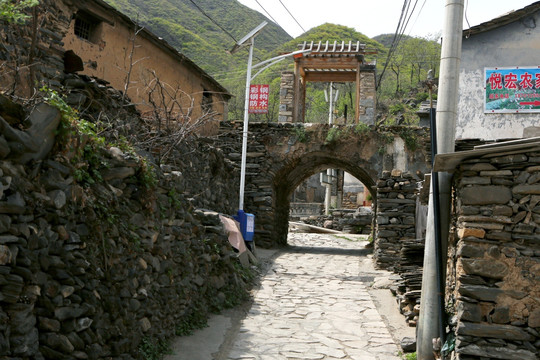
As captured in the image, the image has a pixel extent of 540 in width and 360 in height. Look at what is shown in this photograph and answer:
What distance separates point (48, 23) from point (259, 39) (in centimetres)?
5280

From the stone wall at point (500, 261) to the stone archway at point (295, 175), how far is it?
10.2 metres

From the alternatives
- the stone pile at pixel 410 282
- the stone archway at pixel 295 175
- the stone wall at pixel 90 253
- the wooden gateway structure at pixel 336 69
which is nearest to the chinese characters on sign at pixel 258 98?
the stone archway at pixel 295 175

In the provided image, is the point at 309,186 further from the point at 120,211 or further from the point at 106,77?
the point at 120,211

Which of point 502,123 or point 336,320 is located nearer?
point 336,320

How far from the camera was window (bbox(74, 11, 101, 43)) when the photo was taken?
9802mm

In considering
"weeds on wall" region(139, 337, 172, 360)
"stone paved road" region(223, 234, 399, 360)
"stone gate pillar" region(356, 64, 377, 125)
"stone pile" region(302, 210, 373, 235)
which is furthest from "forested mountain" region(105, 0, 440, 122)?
"weeds on wall" region(139, 337, 172, 360)

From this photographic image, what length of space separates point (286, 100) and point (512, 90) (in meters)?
8.51

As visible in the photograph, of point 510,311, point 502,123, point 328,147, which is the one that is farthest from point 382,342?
point 328,147

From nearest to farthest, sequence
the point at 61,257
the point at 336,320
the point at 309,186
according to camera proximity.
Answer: the point at 61,257
the point at 336,320
the point at 309,186

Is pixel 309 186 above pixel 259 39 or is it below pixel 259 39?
below

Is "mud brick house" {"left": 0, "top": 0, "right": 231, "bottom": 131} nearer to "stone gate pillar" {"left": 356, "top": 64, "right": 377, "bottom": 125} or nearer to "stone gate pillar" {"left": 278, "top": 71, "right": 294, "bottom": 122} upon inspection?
"stone gate pillar" {"left": 278, "top": 71, "right": 294, "bottom": 122}

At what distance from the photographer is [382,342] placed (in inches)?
232

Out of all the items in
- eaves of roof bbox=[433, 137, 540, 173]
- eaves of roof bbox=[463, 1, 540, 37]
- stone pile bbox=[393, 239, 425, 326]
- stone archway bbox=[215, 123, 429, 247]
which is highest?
eaves of roof bbox=[463, 1, 540, 37]

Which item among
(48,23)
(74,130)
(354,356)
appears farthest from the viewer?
(48,23)
